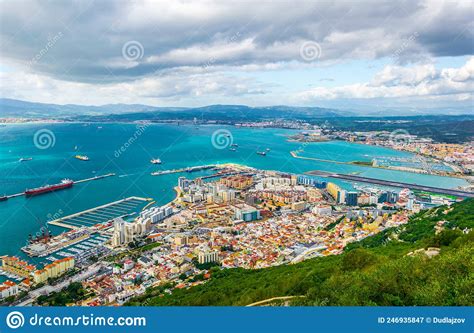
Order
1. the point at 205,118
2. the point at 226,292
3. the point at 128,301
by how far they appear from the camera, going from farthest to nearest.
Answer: the point at 205,118
the point at 128,301
the point at 226,292

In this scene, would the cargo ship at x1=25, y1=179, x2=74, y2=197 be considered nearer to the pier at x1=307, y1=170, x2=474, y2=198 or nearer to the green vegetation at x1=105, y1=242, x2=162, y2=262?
the green vegetation at x1=105, y1=242, x2=162, y2=262

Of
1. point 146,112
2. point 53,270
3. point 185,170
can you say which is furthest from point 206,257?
point 146,112

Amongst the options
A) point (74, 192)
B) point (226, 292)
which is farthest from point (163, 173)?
point (226, 292)

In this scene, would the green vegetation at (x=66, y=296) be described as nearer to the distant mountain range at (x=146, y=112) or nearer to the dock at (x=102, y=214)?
the dock at (x=102, y=214)

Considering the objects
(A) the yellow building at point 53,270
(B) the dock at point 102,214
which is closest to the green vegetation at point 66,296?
(A) the yellow building at point 53,270

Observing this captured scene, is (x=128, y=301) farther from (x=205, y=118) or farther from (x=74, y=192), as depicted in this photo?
(x=205, y=118)

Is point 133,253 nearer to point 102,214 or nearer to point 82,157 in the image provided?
point 102,214
